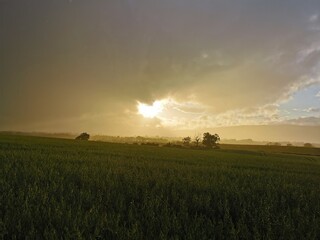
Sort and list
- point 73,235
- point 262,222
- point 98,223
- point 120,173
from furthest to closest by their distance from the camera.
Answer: point 120,173 → point 262,222 → point 98,223 → point 73,235

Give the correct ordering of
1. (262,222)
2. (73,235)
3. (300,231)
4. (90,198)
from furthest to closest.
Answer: (90,198)
(262,222)
(300,231)
(73,235)

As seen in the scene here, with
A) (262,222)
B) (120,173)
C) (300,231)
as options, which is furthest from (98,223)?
(120,173)

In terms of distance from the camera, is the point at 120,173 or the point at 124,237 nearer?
the point at 124,237

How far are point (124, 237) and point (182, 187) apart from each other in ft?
12.9

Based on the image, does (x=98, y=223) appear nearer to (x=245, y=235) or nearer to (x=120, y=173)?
(x=245, y=235)

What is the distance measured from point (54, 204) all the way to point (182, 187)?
3.65 metres

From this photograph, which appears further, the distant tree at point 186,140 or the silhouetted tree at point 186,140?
the silhouetted tree at point 186,140

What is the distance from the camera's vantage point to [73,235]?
3.62 meters

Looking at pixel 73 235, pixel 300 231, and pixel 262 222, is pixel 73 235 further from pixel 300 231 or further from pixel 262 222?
pixel 300 231

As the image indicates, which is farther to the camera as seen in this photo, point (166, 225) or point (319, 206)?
point (319, 206)

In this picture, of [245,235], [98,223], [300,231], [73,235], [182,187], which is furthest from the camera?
[182,187]

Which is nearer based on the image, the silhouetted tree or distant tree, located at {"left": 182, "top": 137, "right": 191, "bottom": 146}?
distant tree, located at {"left": 182, "top": 137, "right": 191, "bottom": 146}

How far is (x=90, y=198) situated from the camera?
5703 mm

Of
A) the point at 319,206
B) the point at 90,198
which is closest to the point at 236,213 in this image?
the point at 319,206
